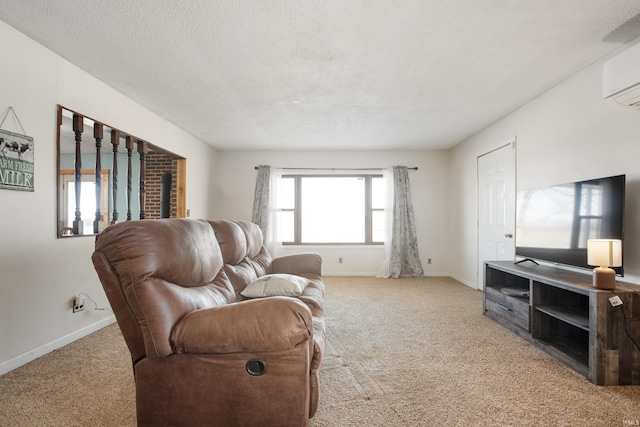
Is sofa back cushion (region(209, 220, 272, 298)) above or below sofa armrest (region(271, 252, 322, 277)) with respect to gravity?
above

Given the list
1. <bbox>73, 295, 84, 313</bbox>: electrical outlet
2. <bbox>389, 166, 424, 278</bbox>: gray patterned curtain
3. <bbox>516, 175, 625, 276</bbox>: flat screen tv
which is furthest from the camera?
<bbox>389, 166, 424, 278</bbox>: gray patterned curtain

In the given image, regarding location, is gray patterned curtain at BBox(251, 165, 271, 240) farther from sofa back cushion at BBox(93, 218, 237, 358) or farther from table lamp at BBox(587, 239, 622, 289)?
table lamp at BBox(587, 239, 622, 289)

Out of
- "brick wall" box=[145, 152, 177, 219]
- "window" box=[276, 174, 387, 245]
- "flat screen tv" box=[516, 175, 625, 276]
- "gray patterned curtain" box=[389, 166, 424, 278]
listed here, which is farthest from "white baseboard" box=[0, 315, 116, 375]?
"gray patterned curtain" box=[389, 166, 424, 278]

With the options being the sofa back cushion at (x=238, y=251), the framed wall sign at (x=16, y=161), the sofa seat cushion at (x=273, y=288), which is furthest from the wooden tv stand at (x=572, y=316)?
the framed wall sign at (x=16, y=161)

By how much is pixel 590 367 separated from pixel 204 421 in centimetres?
227

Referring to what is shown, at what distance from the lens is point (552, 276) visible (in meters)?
2.60

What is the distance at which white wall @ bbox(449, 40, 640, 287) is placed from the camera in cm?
245

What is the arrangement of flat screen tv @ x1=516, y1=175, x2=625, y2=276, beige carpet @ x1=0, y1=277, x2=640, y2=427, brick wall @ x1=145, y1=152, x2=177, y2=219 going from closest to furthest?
beige carpet @ x1=0, y1=277, x2=640, y2=427
flat screen tv @ x1=516, y1=175, x2=625, y2=276
brick wall @ x1=145, y1=152, x2=177, y2=219

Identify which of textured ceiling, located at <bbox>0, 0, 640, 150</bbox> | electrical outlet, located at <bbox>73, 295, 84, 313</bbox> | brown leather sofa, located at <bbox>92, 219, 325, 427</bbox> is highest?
textured ceiling, located at <bbox>0, 0, 640, 150</bbox>

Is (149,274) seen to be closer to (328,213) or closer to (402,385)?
(402,385)

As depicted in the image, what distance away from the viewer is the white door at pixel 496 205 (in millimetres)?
4043

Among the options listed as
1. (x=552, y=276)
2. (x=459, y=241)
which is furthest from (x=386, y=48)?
(x=459, y=241)

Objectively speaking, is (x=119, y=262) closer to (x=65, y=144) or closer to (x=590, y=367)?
(x=590, y=367)

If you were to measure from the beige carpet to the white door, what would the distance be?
54.6 inches
